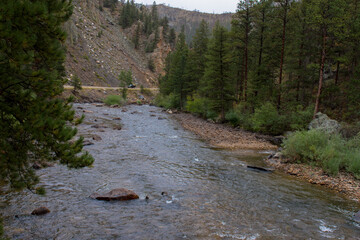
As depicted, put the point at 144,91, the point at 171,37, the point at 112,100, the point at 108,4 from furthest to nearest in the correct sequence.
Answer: the point at 108,4
the point at 171,37
the point at 144,91
the point at 112,100

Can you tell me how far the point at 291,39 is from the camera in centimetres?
2573

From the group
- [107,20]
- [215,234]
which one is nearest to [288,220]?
[215,234]

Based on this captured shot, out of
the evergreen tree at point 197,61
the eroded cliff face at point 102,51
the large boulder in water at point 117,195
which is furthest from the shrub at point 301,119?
the eroded cliff face at point 102,51

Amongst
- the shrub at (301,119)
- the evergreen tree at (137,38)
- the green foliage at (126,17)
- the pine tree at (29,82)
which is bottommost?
the shrub at (301,119)

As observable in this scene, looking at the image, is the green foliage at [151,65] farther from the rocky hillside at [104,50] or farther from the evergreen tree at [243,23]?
the evergreen tree at [243,23]

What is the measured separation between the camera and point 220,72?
28.9 metres

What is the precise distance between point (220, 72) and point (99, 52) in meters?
56.9

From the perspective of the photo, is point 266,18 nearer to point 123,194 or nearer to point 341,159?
point 341,159

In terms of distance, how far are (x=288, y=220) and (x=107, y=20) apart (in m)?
110

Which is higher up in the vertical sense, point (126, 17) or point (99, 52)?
point (126, 17)

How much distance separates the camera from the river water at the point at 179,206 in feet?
19.2

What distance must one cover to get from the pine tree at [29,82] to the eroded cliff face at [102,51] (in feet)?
180

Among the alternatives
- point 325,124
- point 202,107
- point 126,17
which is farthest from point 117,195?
point 126,17

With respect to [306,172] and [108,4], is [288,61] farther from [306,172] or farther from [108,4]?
[108,4]
